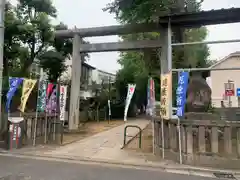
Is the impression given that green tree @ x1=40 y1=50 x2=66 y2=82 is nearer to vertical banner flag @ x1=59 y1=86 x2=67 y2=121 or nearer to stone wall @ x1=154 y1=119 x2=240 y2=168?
vertical banner flag @ x1=59 y1=86 x2=67 y2=121

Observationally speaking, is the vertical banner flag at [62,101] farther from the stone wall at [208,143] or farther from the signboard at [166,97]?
the stone wall at [208,143]

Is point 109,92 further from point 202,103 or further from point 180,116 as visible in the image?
point 180,116

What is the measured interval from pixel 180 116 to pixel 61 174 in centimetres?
366

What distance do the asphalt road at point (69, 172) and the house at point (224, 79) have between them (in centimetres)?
1978

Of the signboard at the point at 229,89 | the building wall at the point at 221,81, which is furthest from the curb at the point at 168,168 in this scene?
the building wall at the point at 221,81

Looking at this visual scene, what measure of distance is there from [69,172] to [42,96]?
14.5ft

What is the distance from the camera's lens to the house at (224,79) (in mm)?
23531

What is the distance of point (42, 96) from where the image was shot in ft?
30.6

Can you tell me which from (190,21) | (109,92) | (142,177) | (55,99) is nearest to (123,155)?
(142,177)

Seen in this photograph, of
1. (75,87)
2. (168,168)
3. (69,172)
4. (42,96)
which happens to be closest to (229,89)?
(75,87)

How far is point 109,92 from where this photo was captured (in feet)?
83.2

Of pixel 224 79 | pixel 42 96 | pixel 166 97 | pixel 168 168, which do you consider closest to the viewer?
pixel 168 168

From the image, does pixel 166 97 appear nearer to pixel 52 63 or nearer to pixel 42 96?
pixel 42 96

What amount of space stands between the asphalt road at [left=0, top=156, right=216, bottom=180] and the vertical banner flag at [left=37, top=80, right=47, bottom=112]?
9.57ft
